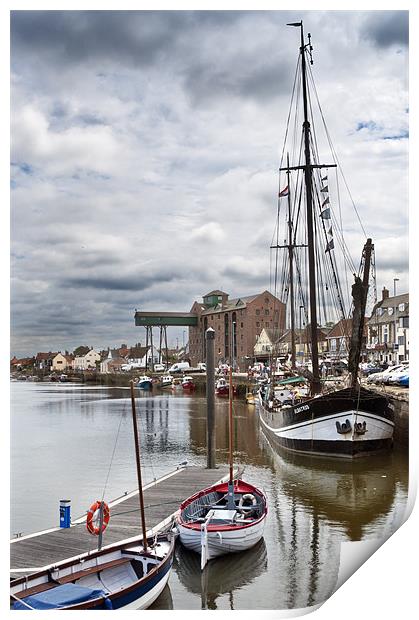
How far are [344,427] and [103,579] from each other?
9.63 metres

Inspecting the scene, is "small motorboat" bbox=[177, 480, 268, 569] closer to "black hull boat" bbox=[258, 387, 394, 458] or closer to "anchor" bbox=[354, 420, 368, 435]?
"black hull boat" bbox=[258, 387, 394, 458]

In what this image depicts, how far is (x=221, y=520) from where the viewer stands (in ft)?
28.6

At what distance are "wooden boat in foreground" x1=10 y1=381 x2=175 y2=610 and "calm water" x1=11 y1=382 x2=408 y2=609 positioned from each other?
19.6 inches

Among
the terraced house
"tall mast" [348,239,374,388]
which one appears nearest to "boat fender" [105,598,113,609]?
"tall mast" [348,239,374,388]

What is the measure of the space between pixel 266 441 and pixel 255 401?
42.8ft

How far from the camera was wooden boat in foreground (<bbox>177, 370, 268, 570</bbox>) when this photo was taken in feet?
27.2

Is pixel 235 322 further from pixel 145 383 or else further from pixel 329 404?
pixel 329 404

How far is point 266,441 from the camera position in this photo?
20047 millimetres

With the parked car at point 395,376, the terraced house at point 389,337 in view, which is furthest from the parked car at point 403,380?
the terraced house at point 389,337

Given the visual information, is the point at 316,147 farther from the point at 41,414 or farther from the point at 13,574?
the point at 41,414

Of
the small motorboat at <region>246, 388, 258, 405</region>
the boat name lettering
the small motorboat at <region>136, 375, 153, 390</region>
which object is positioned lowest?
the small motorboat at <region>136, 375, 153, 390</region>

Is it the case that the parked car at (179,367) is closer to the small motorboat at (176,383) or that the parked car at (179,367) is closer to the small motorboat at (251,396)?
the small motorboat at (176,383)

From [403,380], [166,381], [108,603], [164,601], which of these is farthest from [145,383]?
[108,603]
